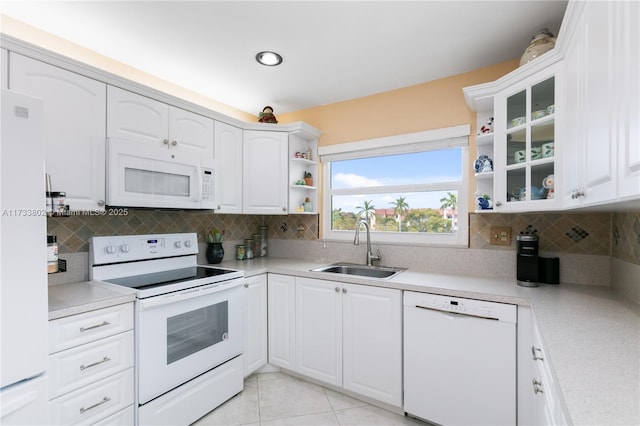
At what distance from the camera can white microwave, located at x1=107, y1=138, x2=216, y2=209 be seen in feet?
6.01

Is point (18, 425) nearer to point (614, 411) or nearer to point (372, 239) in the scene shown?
point (614, 411)

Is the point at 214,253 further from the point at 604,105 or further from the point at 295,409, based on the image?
the point at 604,105

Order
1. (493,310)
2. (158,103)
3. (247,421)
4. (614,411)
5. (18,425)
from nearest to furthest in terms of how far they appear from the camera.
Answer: (614,411)
(18,425)
(493,310)
(247,421)
(158,103)

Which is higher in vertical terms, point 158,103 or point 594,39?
point 158,103

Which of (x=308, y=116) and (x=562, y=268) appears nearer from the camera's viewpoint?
(x=562, y=268)

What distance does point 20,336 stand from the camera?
1.11 m

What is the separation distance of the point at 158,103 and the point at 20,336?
1572 millimetres

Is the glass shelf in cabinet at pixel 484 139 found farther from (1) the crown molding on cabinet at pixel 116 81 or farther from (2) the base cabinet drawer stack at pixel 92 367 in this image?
(2) the base cabinet drawer stack at pixel 92 367

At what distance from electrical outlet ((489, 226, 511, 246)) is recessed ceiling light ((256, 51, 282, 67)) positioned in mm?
1995

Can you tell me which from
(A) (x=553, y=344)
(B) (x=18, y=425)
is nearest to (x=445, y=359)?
(A) (x=553, y=344)

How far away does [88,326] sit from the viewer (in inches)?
58.6

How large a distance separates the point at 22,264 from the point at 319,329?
1.76 m

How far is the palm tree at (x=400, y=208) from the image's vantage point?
2.67 metres

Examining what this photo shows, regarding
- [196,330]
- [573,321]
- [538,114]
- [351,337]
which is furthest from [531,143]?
[196,330]
